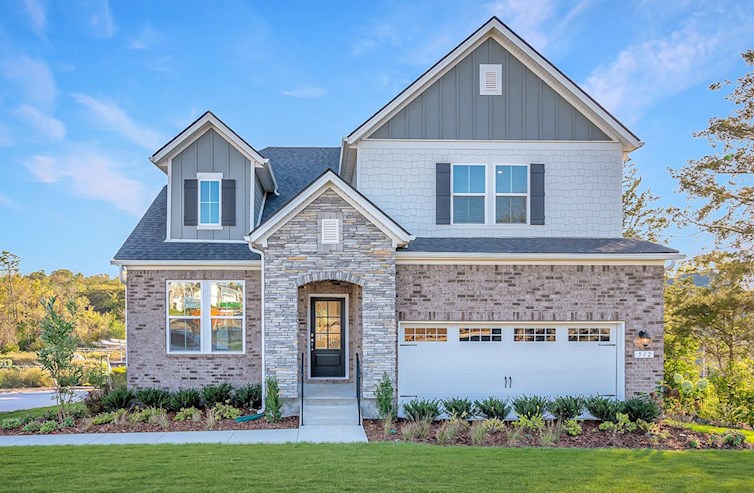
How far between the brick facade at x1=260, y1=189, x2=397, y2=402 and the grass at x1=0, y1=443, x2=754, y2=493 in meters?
2.51

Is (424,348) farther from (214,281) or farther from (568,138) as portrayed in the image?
(568,138)

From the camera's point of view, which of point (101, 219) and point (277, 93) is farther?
point (101, 219)

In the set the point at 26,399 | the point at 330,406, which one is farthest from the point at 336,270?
the point at 26,399

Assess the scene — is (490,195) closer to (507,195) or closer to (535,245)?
(507,195)

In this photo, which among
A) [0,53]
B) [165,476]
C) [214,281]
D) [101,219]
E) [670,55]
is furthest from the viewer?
[101,219]

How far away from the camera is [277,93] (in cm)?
2022

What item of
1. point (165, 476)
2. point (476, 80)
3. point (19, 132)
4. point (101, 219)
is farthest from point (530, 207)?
point (19, 132)

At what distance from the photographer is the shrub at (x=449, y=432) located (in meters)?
9.55

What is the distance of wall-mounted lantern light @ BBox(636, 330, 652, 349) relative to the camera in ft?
38.2

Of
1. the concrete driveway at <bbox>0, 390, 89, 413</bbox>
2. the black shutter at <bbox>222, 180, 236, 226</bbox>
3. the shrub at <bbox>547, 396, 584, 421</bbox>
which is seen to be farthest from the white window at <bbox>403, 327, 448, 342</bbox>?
the concrete driveway at <bbox>0, 390, 89, 413</bbox>

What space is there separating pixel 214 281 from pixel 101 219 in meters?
11.9

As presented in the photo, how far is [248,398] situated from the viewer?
39.2 ft

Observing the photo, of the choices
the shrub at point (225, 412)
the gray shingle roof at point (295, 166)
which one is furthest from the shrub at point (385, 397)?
the gray shingle roof at point (295, 166)

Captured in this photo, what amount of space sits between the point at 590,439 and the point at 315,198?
7.28m
